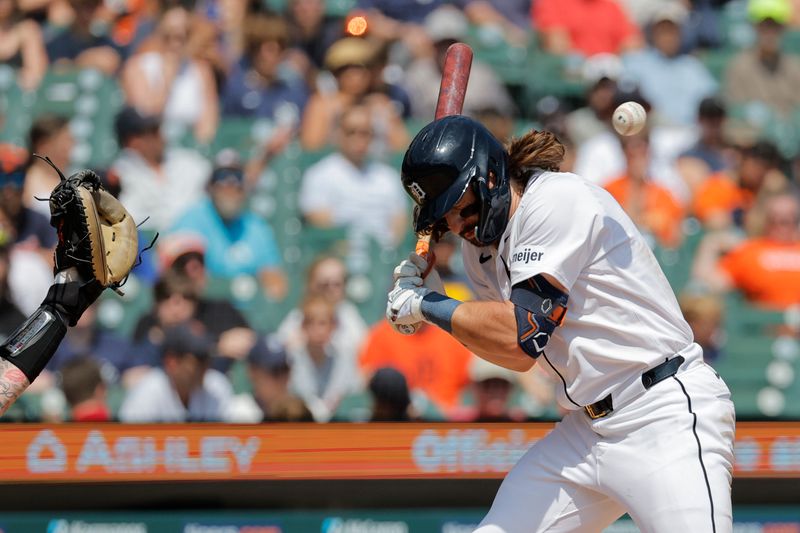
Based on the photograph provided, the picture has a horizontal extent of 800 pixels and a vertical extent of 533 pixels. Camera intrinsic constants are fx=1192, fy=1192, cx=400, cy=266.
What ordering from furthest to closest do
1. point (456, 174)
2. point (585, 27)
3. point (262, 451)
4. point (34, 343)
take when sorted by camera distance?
point (585, 27) → point (262, 451) → point (456, 174) → point (34, 343)

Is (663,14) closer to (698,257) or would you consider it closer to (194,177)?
(698,257)

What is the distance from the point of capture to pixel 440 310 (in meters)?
3.47

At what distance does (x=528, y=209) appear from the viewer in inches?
136

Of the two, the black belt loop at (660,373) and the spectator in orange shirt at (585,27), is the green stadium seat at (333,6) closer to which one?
the spectator in orange shirt at (585,27)

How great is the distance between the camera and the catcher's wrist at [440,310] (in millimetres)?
3457

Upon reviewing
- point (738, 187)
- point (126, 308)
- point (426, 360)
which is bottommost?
point (426, 360)

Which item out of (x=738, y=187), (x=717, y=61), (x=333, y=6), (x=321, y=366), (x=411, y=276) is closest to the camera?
(x=411, y=276)

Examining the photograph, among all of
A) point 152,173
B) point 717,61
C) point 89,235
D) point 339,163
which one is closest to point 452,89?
point 89,235

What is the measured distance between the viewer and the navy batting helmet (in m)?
3.44

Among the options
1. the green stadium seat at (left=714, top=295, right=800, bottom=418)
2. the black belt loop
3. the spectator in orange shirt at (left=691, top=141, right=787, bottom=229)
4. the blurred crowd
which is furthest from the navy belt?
the spectator in orange shirt at (left=691, top=141, right=787, bottom=229)

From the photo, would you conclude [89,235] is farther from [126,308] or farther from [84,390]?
[126,308]

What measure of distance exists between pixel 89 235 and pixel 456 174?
1.05 meters

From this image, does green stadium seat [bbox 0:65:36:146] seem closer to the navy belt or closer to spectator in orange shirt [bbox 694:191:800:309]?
spectator in orange shirt [bbox 694:191:800:309]

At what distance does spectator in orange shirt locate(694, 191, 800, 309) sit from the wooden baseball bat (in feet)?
11.3
